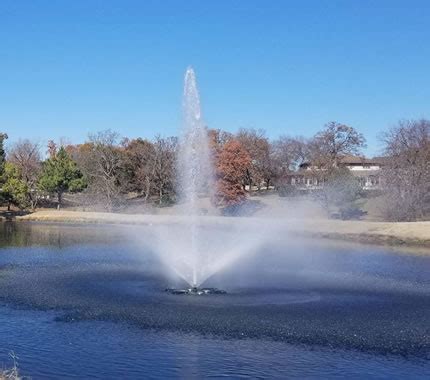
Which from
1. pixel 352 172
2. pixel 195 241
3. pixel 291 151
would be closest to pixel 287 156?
pixel 291 151

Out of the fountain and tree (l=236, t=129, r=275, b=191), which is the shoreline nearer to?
the fountain

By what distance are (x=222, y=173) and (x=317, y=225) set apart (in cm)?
1703

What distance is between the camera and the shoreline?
148 feet

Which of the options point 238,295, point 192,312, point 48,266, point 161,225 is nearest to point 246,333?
point 192,312

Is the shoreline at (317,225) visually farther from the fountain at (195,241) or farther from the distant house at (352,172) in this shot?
the distant house at (352,172)

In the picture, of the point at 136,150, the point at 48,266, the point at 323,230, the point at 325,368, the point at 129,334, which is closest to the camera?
the point at 325,368

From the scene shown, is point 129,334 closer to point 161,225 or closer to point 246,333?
point 246,333

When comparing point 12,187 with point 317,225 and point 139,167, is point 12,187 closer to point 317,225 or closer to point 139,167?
point 139,167

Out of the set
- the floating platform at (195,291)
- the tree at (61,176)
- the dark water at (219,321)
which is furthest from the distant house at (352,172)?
the floating platform at (195,291)

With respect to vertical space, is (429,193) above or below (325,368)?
above

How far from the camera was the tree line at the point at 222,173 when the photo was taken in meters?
57.9

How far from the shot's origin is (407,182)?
56000 millimetres

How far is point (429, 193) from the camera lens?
5669 cm

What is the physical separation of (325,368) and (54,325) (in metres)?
7.67
